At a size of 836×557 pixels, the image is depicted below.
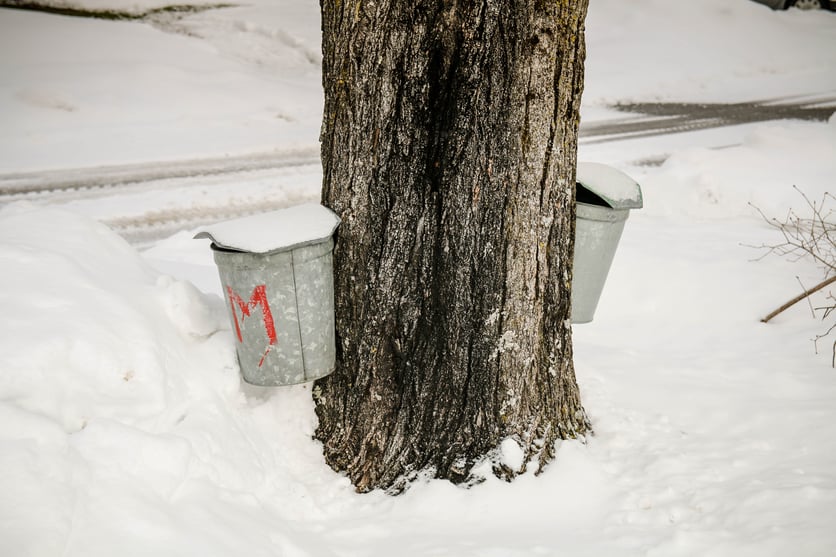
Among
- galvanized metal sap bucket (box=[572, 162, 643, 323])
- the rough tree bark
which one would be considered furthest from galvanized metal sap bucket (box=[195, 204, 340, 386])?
galvanized metal sap bucket (box=[572, 162, 643, 323])

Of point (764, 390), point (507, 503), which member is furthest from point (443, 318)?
point (764, 390)

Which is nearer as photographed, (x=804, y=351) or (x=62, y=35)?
(x=804, y=351)

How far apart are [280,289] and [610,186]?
61.2 inches

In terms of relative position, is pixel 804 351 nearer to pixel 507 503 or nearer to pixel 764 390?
Result: pixel 764 390

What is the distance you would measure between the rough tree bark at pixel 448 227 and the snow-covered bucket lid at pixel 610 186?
364mm

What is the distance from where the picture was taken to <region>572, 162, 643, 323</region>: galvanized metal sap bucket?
2982mm

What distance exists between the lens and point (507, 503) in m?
2.57

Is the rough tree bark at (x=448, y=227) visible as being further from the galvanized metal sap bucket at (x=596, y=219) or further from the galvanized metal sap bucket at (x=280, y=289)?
the galvanized metal sap bucket at (x=596, y=219)

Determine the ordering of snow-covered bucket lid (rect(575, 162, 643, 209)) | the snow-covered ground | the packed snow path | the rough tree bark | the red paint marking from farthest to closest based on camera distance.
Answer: the packed snow path < snow-covered bucket lid (rect(575, 162, 643, 209)) < the red paint marking < the rough tree bark < the snow-covered ground

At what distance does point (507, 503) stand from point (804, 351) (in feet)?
6.94

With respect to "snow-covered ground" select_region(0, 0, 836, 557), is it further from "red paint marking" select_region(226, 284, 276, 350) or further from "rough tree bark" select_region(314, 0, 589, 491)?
"red paint marking" select_region(226, 284, 276, 350)

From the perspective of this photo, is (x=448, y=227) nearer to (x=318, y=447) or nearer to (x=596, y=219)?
(x=596, y=219)

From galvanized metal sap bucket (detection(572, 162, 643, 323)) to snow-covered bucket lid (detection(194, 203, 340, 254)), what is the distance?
46.4 inches

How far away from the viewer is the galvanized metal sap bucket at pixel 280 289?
8.13ft
